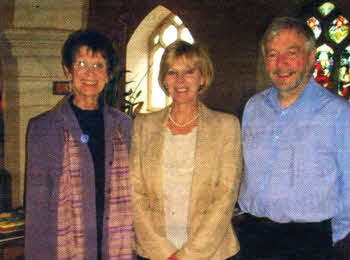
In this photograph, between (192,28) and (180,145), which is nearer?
(180,145)

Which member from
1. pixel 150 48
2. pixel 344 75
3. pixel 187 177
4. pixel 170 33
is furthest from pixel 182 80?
pixel 170 33

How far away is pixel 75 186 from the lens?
1.81 meters

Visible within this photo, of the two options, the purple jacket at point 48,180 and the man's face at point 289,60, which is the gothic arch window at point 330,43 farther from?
the purple jacket at point 48,180

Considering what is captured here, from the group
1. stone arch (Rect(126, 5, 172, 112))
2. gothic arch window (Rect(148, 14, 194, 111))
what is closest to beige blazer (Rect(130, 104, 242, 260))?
stone arch (Rect(126, 5, 172, 112))

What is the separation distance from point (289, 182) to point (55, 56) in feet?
7.18

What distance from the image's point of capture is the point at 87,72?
5.93 feet

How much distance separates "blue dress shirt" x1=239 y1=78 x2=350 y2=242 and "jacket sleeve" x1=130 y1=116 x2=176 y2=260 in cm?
51

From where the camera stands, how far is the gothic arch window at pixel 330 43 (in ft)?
19.8

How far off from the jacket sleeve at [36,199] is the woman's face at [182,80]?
0.69 metres

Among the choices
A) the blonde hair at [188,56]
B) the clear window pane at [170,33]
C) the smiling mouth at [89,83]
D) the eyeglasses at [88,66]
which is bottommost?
the smiling mouth at [89,83]

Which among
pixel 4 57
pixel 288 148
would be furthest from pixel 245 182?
pixel 4 57

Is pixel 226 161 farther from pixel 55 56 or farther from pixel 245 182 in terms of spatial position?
pixel 55 56

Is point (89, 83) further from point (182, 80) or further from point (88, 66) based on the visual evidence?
point (182, 80)

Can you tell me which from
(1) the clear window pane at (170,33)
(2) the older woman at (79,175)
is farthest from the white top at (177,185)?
(1) the clear window pane at (170,33)
